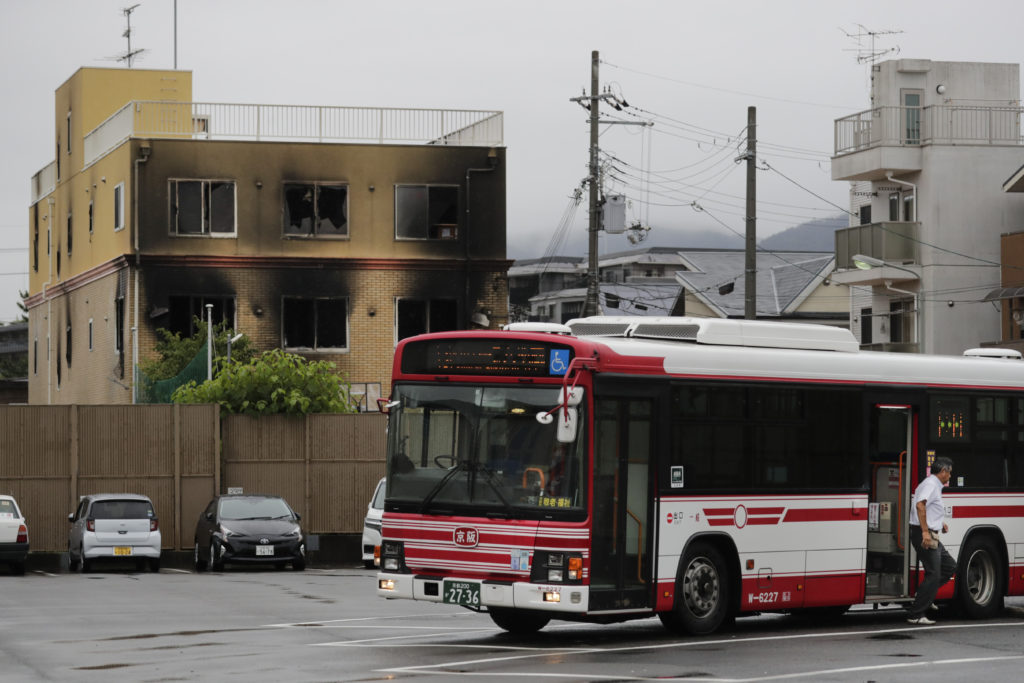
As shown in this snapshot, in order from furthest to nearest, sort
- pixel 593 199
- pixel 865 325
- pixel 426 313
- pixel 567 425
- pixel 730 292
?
1. pixel 730 292
2. pixel 865 325
3. pixel 426 313
4. pixel 593 199
5. pixel 567 425

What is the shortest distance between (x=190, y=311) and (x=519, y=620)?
104 feet

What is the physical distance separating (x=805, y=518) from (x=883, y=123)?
34382mm

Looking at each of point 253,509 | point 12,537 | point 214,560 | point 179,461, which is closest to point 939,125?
point 179,461

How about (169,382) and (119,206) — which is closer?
(169,382)

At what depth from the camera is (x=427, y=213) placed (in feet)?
160

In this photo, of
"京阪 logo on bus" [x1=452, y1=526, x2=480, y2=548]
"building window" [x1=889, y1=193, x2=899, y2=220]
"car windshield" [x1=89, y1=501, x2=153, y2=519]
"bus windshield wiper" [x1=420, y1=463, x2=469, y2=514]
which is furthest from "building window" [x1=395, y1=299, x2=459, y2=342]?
"京阪 logo on bus" [x1=452, y1=526, x2=480, y2=548]

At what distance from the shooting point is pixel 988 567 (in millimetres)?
20078

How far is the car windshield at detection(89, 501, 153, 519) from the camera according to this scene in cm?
3344

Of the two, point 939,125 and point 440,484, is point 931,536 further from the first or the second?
point 939,125

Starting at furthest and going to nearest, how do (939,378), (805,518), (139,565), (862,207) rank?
(862,207) < (139,565) < (939,378) < (805,518)

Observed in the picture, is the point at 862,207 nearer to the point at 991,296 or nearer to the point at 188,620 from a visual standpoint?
the point at 991,296

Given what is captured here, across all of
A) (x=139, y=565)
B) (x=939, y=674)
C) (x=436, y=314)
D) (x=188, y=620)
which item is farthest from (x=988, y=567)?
(x=436, y=314)

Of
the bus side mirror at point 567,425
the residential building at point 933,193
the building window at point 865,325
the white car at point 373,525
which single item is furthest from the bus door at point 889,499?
the building window at point 865,325

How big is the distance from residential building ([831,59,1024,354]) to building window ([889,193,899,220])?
31 mm
